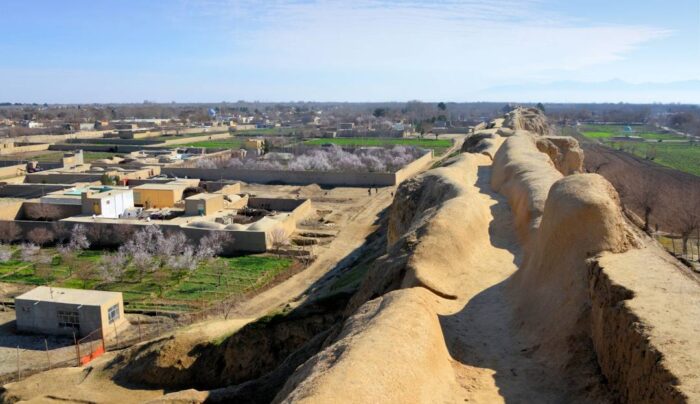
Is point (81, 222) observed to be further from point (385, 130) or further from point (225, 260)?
point (385, 130)

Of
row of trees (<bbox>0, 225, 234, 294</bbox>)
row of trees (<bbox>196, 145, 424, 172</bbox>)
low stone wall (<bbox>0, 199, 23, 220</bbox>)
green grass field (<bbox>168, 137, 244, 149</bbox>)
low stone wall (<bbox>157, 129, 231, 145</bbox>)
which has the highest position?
low stone wall (<bbox>157, 129, 231, 145</bbox>)

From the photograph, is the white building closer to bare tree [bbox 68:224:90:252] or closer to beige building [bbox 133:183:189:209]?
beige building [bbox 133:183:189:209]

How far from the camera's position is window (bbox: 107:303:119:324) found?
60.9ft

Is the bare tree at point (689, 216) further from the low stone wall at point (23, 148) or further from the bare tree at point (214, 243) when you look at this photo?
the low stone wall at point (23, 148)

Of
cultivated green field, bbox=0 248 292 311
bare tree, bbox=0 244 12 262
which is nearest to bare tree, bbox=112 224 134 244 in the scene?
cultivated green field, bbox=0 248 292 311

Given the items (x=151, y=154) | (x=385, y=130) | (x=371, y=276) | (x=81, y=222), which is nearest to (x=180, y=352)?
(x=371, y=276)

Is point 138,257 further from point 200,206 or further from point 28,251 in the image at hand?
point 200,206

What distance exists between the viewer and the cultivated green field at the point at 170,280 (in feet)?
68.4

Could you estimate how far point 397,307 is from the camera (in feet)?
26.8

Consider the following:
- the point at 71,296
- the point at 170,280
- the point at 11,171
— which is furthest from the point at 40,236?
the point at 11,171

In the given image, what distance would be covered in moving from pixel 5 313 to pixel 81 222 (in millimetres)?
8880

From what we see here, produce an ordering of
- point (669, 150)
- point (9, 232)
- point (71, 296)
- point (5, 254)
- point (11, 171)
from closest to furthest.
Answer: point (71, 296), point (5, 254), point (9, 232), point (11, 171), point (669, 150)

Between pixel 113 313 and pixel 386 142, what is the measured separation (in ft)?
182

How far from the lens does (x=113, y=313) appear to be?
739 inches
